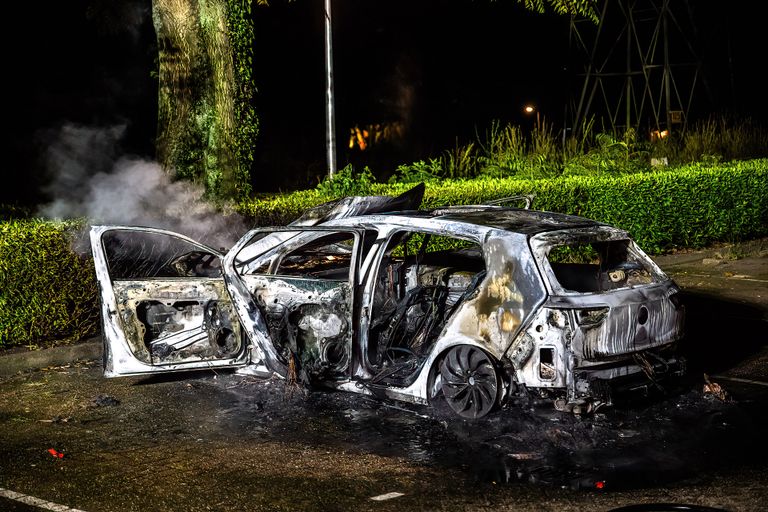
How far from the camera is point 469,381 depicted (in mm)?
6781

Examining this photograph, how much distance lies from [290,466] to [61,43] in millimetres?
13861

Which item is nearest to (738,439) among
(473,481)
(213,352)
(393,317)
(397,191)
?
(473,481)

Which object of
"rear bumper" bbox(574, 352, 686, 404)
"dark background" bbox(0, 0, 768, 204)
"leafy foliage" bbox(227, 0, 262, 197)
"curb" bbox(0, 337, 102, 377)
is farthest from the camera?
"dark background" bbox(0, 0, 768, 204)

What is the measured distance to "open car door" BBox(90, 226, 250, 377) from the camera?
792cm

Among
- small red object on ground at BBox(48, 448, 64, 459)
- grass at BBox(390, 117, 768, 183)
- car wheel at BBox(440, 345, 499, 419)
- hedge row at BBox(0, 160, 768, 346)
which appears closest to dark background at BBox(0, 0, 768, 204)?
grass at BBox(390, 117, 768, 183)

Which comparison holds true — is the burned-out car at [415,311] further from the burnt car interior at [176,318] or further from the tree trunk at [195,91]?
the tree trunk at [195,91]

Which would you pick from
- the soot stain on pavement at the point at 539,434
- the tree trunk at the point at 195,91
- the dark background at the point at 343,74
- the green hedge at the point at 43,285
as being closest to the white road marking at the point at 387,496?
the soot stain on pavement at the point at 539,434

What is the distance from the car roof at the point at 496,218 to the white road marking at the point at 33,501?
307 centimetres

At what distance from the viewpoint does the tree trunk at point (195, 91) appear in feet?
40.8

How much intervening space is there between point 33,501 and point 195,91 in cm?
780

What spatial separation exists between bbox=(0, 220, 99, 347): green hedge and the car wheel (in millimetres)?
4317

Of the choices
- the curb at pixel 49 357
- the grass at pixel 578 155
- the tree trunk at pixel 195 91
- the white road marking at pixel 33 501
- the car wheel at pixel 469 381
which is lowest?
the curb at pixel 49 357

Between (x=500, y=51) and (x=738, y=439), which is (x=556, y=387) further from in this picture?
(x=500, y=51)

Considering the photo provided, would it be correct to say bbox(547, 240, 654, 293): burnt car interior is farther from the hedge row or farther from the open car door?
the hedge row
